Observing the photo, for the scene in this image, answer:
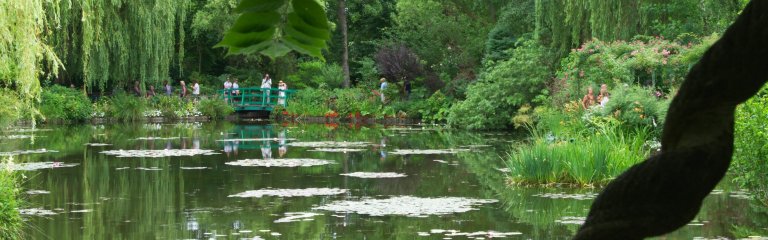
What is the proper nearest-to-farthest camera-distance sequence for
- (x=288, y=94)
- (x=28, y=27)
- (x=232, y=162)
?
1. (x=28, y=27)
2. (x=232, y=162)
3. (x=288, y=94)

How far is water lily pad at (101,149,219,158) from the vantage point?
2014cm

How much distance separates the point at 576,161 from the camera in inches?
545

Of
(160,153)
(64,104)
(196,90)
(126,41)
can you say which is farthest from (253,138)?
(196,90)

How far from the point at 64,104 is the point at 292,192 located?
16968 mm

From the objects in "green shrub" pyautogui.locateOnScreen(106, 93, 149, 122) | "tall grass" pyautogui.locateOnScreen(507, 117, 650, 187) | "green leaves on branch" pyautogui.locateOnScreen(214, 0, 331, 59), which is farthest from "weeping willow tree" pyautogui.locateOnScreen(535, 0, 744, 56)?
"green leaves on branch" pyautogui.locateOnScreen(214, 0, 331, 59)

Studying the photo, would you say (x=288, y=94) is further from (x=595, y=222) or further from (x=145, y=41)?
(x=595, y=222)

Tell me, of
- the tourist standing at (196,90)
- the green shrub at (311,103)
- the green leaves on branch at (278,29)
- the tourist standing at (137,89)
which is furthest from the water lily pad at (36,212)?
the green shrub at (311,103)

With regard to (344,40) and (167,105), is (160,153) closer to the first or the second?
(167,105)

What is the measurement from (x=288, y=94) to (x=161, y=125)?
5.61 meters

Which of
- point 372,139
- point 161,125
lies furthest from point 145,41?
point 372,139

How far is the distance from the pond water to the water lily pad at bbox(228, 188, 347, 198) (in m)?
0.03

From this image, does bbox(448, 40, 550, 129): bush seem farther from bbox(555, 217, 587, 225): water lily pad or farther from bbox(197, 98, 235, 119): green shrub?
bbox(555, 217, 587, 225): water lily pad

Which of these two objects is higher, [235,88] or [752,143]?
[235,88]

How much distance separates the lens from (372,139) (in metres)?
24.5
